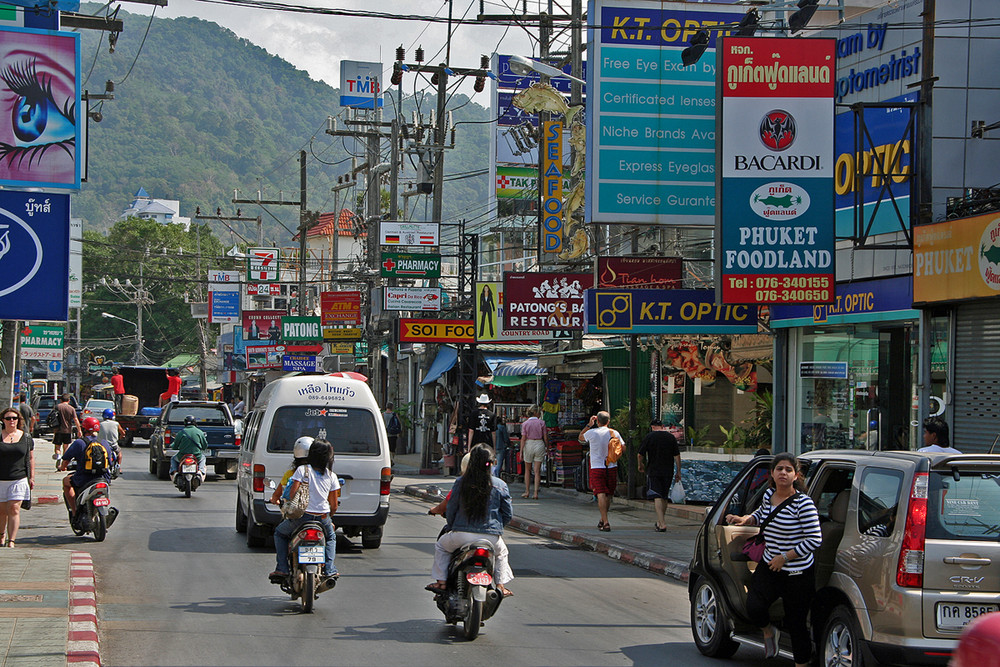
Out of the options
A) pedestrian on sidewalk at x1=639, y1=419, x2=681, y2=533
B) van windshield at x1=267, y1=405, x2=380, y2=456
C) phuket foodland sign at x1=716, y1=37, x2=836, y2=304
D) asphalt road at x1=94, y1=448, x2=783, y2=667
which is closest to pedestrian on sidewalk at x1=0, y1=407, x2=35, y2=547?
asphalt road at x1=94, y1=448, x2=783, y2=667

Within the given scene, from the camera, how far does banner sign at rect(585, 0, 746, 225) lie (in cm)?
2016

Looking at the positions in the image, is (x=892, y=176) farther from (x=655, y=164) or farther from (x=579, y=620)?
(x=579, y=620)

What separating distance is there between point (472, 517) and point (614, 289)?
36.0ft

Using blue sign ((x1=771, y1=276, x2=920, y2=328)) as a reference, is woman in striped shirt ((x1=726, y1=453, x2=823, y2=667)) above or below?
below

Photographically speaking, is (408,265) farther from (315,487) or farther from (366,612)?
(366,612)

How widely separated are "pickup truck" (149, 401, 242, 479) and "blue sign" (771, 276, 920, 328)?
48.9 ft

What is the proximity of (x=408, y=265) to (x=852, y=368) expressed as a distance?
18574 millimetres

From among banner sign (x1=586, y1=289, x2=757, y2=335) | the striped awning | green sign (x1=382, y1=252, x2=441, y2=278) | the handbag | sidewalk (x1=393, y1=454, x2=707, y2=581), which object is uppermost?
green sign (x1=382, y1=252, x2=441, y2=278)

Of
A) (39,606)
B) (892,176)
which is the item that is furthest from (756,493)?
(892,176)

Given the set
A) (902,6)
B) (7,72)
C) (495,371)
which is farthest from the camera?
(495,371)

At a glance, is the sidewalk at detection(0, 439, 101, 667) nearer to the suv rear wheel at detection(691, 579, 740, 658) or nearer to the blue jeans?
the blue jeans

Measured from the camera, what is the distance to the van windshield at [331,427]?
48.9 ft

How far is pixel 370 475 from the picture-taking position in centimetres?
1485

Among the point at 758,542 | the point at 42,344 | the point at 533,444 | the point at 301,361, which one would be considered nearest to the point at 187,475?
the point at 533,444
